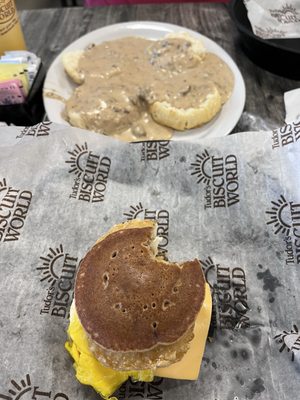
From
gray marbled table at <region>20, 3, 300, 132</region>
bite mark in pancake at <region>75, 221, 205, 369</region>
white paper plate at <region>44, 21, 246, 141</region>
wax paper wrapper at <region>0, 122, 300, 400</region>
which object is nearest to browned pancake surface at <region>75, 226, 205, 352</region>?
bite mark in pancake at <region>75, 221, 205, 369</region>

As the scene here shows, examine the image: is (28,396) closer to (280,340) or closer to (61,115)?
(280,340)

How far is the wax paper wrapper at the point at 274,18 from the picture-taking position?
2031mm

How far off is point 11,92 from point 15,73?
10 cm

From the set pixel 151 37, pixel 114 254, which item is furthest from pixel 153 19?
pixel 114 254

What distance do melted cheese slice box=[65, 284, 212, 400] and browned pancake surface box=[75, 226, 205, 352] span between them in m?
0.07

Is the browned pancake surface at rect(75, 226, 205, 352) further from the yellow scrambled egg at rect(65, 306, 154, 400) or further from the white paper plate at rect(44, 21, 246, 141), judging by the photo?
the white paper plate at rect(44, 21, 246, 141)

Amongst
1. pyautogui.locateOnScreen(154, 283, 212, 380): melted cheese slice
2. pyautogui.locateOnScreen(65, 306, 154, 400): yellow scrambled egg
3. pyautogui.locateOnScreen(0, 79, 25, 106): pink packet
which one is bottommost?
pyautogui.locateOnScreen(154, 283, 212, 380): melted cheese slice

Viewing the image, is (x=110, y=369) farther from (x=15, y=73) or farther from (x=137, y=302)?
(x=15, y=73)

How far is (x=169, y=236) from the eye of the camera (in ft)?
4.73

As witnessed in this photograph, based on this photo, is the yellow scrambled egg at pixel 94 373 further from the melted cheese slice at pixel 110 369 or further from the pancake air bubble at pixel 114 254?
A: the pancake air bubble at pixel 114 254

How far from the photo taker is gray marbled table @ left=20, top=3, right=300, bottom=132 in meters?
2.14

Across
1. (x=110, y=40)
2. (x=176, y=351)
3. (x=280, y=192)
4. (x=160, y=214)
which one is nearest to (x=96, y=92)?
(x=110, y=40)

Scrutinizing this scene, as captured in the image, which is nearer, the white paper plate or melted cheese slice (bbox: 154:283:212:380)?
melted cheese slice (bbox: 154:283:212:380)

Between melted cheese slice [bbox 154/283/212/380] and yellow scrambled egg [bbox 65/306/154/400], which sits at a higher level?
yellow scrambled egg [bbox 65/306/154/400]
